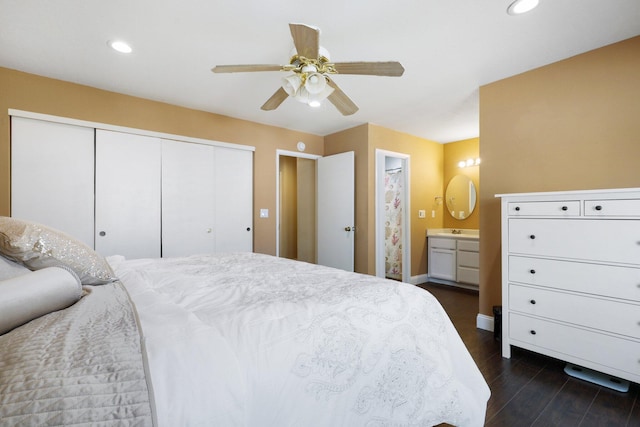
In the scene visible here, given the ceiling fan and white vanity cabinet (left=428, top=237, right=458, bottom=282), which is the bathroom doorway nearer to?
white vanity cabinet (left=428, top=237, right=458, bottom=282)

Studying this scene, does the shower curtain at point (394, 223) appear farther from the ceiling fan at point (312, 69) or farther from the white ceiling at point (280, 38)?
the ceiling fan at point (312, 69)

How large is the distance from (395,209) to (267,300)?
4339mm

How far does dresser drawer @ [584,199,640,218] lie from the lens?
1.73 metres

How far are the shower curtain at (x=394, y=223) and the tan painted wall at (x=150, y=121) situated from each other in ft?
4.85

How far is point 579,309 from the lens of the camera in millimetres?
1932

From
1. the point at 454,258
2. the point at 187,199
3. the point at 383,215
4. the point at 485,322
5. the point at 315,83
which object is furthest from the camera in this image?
the point at 454,258

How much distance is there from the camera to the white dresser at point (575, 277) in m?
1.75

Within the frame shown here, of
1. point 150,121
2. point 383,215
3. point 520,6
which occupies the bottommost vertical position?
point 383,215

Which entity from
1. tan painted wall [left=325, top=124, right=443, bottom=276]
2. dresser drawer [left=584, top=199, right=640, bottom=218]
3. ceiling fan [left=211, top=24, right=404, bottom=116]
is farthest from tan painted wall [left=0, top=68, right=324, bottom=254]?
dresser drawer [left=584, top=199, right=640, bottom=218]

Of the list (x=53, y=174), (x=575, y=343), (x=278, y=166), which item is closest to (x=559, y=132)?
(x=575, y=343)

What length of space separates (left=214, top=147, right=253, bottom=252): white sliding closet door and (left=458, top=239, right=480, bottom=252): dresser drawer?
10.5 ft

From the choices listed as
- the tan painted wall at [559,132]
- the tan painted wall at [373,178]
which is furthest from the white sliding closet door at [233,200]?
the tan painted wall at [559,132]

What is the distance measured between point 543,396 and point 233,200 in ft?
11.4

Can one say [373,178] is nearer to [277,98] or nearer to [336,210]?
[336,210]
